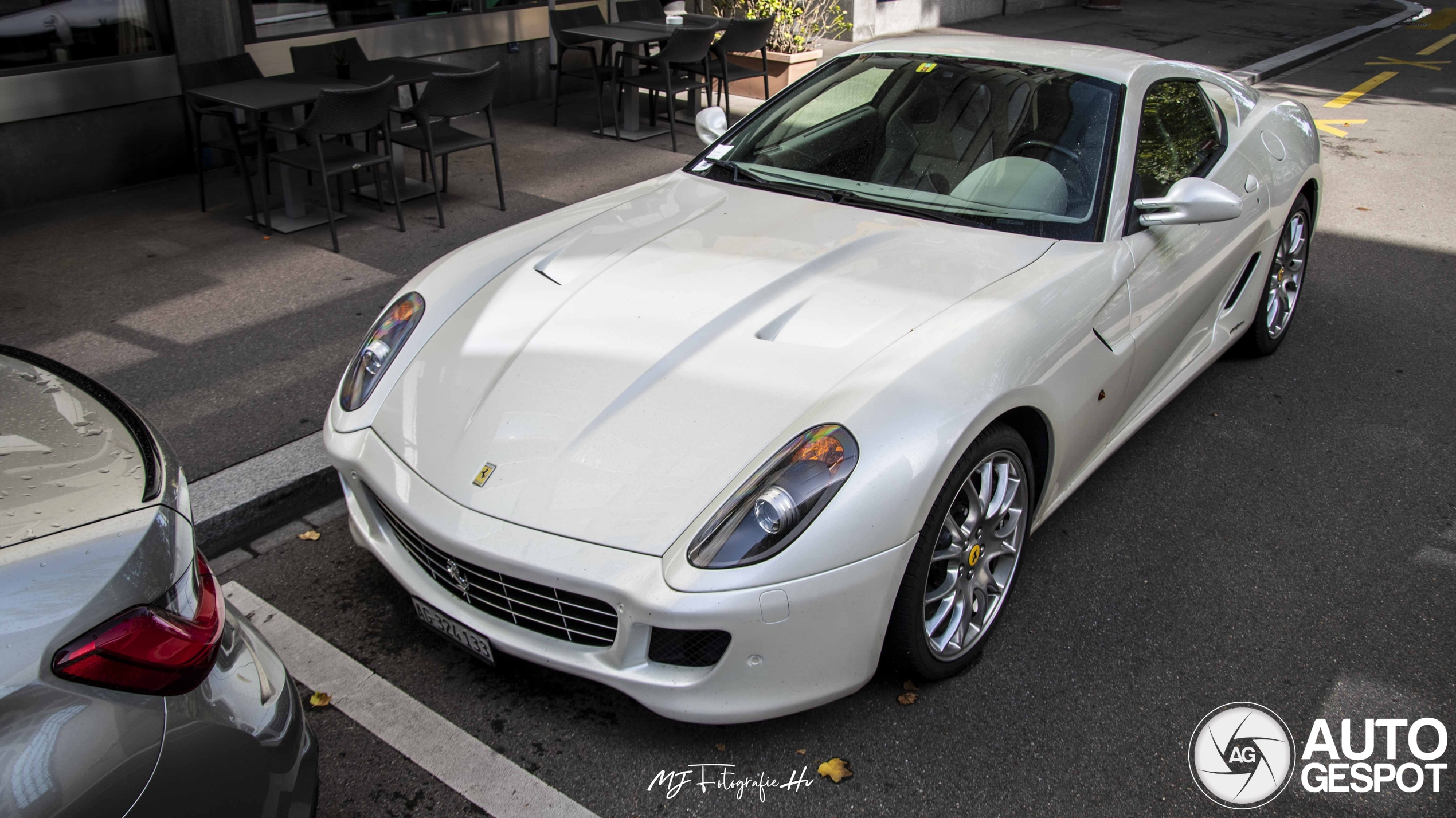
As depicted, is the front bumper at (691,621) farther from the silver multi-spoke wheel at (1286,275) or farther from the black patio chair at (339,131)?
the black patio chair at (339,131)

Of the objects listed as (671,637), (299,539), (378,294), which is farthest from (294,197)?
(671,637)

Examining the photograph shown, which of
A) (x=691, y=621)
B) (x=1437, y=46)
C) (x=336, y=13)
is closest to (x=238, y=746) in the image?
(x=691, y=621)

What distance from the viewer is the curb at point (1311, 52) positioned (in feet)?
40.4

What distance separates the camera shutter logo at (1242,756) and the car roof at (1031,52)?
2.12 meters

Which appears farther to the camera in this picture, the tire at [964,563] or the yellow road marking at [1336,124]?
the yellow road marking at [1336,124]

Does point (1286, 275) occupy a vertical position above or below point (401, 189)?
below

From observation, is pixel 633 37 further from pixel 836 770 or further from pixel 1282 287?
pixel 836 770

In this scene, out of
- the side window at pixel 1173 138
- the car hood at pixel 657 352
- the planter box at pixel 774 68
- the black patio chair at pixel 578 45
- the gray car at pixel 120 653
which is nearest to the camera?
the gray car at pixel 120 653

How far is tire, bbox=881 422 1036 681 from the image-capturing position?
255cm

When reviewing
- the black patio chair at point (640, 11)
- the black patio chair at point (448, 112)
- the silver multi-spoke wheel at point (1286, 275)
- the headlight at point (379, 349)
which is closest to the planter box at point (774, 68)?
the black patio chair at point (640, 11)

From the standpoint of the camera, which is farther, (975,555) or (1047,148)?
(1047,148)

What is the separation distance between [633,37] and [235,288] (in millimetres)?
4166

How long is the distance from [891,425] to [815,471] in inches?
9.0

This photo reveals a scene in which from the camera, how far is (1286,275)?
193 inches
